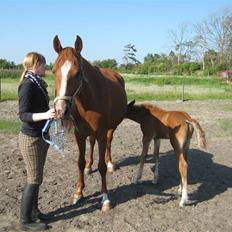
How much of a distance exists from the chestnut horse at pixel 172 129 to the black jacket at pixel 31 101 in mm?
2067

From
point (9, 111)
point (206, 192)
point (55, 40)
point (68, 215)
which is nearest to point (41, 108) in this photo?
point (55, 40)

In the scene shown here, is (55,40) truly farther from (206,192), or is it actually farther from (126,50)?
(126,50)

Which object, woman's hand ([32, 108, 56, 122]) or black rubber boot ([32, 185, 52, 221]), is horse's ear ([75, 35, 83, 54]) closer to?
woman's hand ([32, 108, 56, 122])

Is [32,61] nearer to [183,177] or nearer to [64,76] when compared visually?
[64,76]

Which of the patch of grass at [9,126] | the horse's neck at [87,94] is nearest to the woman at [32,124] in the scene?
the horse's neck at [87,94]

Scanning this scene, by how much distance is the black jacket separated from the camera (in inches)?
172

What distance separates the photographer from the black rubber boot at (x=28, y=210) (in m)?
4.63

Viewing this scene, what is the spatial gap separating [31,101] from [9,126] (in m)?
7.23

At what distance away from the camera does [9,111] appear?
14.8 m

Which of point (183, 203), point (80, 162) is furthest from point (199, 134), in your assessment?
point (80, 162)

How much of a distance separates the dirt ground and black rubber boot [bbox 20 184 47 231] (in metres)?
0.14

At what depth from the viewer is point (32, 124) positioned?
4.53 meters

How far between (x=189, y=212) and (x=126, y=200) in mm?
939

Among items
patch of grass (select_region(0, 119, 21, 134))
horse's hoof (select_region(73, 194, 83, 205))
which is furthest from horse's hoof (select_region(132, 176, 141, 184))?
patch of grass (select_region(0, 119, 21, 134))
